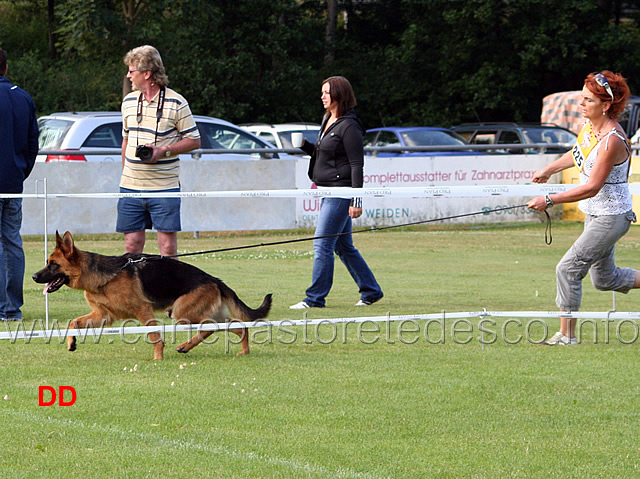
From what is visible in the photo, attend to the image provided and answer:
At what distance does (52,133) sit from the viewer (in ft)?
53.6

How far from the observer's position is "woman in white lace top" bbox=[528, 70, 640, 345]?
20.3 ft

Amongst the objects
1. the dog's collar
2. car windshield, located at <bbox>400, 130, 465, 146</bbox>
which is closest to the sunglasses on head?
the dog's collar

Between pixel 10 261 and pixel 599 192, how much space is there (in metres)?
4.56

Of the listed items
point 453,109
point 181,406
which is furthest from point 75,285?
point 453,109

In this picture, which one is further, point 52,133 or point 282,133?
point 282,133

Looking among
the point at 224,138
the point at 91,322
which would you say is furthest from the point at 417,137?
the point at 91,322

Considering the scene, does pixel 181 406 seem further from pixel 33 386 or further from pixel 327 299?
pixel 327 299

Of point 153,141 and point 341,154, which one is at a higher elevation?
point 153,141

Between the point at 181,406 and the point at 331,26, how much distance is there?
116 ft

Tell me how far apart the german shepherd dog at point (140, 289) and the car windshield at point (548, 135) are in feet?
63.5

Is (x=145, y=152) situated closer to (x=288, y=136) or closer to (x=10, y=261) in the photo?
(x=10, y=261)

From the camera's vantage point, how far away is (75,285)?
611 centimetres

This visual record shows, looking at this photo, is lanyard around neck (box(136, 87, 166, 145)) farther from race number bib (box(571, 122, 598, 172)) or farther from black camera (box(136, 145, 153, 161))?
race number bib (box(571, 122, 598, 172))

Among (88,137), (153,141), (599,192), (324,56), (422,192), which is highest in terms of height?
(324,56)
